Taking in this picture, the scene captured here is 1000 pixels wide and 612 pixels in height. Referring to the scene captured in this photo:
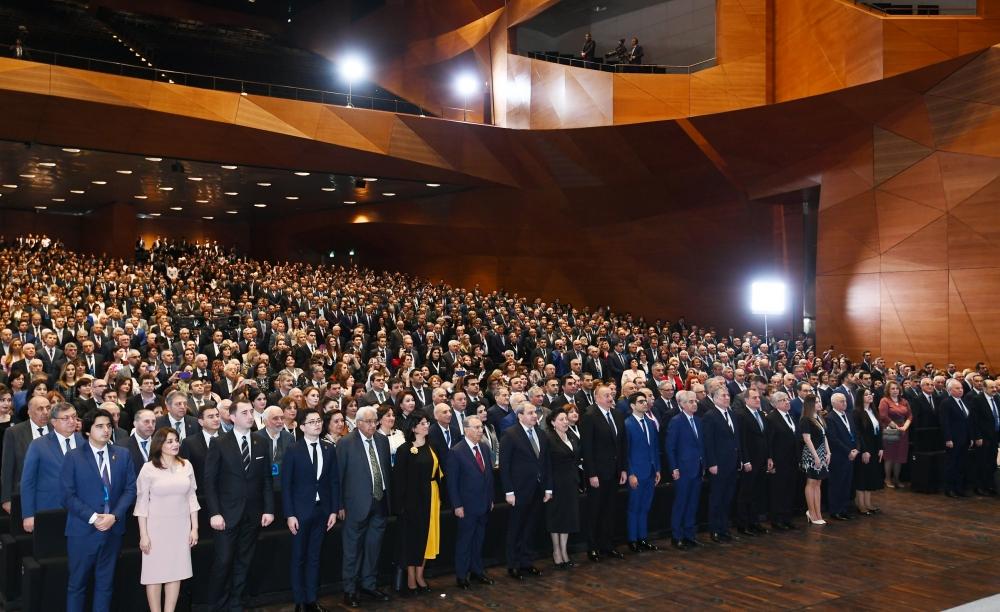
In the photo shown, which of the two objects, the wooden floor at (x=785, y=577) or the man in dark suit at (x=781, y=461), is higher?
the man in dark suit at (x=781, y=461)

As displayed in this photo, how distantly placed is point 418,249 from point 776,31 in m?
12.9

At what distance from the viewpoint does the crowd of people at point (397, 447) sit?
5.20 m

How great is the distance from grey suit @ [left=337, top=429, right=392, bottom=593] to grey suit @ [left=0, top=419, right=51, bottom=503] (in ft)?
6.85

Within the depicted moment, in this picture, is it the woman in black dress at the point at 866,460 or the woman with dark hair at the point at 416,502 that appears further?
the woman in black dress at the point at 866,460

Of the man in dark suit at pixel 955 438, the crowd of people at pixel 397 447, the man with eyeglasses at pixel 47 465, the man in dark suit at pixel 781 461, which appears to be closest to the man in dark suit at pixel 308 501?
the crowd of people at pixel 397 447

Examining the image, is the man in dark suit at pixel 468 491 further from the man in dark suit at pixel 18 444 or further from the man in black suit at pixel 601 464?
the man in dark suit at pixel 18 444

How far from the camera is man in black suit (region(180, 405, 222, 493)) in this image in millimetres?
5488

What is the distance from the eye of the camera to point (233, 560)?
545 centimetres

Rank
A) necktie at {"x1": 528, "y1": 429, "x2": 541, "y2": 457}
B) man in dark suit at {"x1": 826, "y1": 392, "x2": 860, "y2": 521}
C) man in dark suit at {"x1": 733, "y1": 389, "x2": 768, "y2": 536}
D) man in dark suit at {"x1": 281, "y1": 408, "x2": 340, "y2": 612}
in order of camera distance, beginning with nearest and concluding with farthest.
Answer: man in dark suit at {"x1": 281, "y1": 408, "x2": 340, "y2": 612} < necktie at {"x1": 528, "y1": 429, "x2": 541, "y2": 457} < man in dark suit at {"x1": 733, "y1": 389, "x2": 768, "y2": 536} < man in dark suit at {"x1": 826, "y1": 392, "x2": 860, "y2": 521}

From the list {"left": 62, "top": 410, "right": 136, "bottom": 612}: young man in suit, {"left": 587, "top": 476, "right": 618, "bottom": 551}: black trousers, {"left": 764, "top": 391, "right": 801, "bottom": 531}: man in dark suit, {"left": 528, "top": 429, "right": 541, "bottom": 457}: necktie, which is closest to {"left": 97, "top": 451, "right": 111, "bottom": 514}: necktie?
{"left": 62, "top": 410, "right": 136, "bottom": 612}: young man in suit

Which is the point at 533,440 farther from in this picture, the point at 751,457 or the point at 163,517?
the point at 163,517

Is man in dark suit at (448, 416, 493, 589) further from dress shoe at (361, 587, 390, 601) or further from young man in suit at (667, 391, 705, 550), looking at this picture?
young man in suit at (667, 391, 705, 550)

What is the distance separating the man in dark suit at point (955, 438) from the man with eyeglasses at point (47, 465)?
911 cm

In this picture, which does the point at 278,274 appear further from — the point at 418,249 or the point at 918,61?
the point at 918,61
